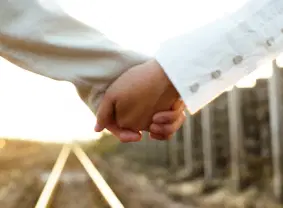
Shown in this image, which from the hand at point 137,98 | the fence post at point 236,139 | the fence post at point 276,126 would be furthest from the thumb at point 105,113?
the fence post at point 236,139

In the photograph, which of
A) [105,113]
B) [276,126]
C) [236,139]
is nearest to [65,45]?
[105,113]

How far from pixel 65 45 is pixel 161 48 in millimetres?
104

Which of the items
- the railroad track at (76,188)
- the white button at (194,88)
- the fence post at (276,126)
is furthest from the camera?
the fence post at (276,126)

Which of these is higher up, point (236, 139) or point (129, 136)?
point (129, 136)

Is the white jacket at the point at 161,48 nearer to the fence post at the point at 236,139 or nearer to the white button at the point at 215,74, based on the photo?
the white button at the point at 215,74

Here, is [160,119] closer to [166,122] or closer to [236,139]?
[166,122]

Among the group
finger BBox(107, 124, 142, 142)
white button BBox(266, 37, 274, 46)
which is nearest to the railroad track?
finger BBox(107, 124, 142, 142)

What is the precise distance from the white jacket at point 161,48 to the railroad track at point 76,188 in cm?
50

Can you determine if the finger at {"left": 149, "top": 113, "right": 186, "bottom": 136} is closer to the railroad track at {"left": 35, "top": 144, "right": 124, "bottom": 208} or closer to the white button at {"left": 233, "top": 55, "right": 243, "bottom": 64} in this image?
the white button at {"left": 233, "top": 55, "right": 243, "bottom": 64}

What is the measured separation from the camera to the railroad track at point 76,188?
1.12 metres

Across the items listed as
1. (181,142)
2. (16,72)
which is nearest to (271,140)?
(181,142)

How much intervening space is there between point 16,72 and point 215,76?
309mm

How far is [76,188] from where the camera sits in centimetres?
134

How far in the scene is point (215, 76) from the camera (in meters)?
0.51
